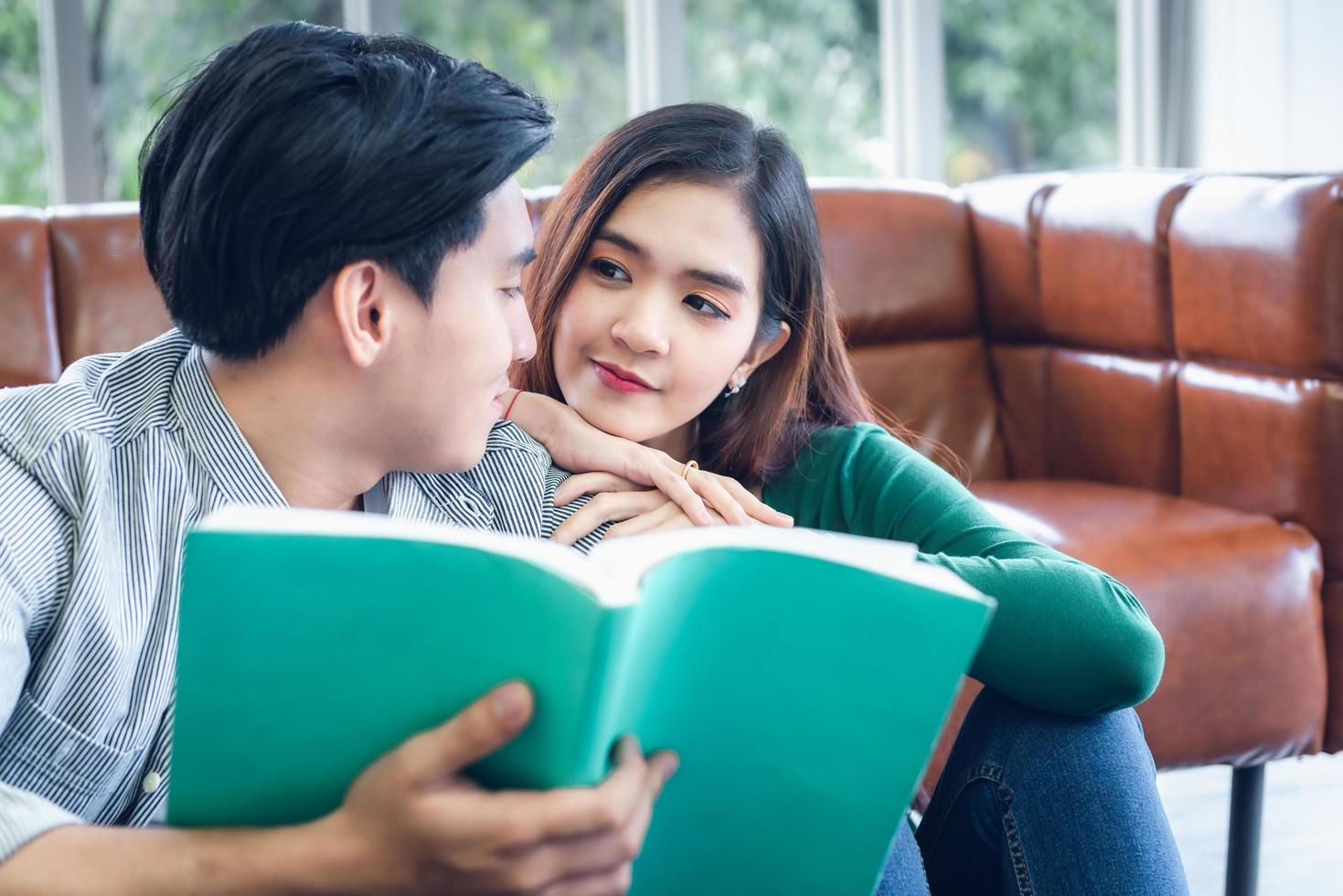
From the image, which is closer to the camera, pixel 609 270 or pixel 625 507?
pixel 625 507

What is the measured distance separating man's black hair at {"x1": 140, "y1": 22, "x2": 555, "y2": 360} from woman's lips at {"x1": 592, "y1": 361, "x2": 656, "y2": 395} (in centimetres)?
42

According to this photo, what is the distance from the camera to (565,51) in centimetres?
371

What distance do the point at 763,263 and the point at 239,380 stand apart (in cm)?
67

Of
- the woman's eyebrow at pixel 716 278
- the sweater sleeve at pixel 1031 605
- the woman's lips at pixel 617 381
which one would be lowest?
the sweater sleeve at pixel 1031 605

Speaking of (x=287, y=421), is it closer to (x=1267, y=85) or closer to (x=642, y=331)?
(x=642, y=331)

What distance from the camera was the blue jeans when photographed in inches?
42.4

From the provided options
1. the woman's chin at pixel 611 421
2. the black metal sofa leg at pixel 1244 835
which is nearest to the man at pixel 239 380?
the woman's chin at pixel 611 421

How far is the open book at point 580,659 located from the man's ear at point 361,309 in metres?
0.30

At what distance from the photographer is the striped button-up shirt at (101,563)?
33.6 inches

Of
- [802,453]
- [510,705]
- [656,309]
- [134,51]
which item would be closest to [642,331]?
[656,309]

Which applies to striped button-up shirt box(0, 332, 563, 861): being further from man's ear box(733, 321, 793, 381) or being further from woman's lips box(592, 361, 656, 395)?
man's ear box(733, 321, 793, 381)

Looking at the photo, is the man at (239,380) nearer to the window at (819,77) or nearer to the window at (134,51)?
the window at (134,51)

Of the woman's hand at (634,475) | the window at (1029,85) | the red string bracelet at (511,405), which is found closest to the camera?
the woman's hand at (634,475)

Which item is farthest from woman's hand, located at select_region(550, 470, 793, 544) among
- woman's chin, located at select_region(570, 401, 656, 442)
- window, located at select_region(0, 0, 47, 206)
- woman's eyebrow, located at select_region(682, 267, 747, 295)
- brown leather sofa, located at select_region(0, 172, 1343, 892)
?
window, located at select_region(0, 0, 47, 206)
